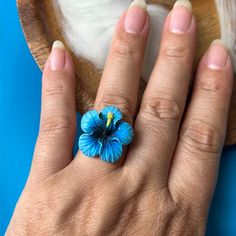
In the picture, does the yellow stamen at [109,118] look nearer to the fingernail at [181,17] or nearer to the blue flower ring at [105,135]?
the blue flower ring at [105,135]

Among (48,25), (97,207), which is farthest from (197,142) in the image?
(48,25)

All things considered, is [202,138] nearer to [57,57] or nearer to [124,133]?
[124,133]

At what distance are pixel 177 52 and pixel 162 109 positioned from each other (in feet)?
0.28

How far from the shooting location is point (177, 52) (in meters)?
0.68

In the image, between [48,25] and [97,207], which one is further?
[48,25]

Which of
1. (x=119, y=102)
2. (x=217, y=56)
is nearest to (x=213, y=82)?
(x=217, y=56)

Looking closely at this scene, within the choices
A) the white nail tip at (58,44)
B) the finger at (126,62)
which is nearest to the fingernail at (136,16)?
the finger at (126,62)

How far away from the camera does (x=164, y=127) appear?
66cm

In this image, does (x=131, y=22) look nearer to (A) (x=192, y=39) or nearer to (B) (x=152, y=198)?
(A) (x=192, y=39)

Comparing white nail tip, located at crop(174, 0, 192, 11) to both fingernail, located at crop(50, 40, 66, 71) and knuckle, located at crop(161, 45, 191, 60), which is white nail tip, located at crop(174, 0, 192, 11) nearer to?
knuckle, located at crop(161, 45, 191, 60)

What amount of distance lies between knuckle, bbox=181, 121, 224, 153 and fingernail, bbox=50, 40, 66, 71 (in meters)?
0.21

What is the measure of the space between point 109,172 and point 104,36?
0.21 m

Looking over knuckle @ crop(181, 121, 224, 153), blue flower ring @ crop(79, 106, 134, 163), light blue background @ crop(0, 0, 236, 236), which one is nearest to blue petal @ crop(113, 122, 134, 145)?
blue flower ring @ crop(79, 106, 134, 163)

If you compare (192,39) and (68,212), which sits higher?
(192,39)
